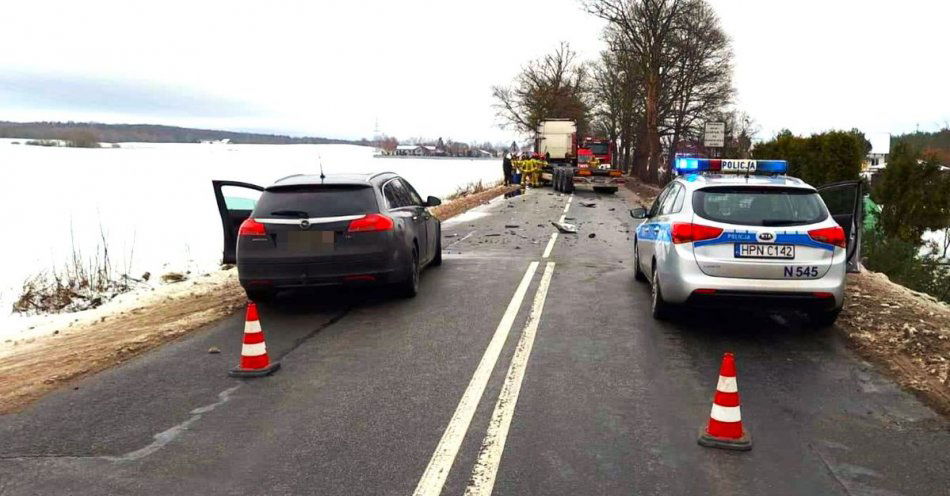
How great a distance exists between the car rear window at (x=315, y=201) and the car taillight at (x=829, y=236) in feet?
15.1

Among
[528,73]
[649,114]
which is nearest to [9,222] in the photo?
[649,114]

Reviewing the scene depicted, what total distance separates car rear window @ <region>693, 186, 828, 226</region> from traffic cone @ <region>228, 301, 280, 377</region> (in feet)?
13.9

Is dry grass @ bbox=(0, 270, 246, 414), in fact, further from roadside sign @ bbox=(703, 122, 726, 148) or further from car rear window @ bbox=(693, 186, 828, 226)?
roadside sign @ bbox=(703, 122, 726, 148)

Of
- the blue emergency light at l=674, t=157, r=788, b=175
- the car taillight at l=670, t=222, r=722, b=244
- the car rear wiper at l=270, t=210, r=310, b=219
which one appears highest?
the blue emergency light at l=674, t=157, r=788, b=175

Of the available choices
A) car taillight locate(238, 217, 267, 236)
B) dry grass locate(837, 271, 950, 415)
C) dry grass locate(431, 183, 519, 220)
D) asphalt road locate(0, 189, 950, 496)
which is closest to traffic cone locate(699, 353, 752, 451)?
asphalt road locate(0, 189, 950, 496)

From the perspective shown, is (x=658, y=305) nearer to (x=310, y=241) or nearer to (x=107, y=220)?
(x=310, y=241)

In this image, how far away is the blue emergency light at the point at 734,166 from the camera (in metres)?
7.41

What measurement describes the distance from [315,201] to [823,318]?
18.5 ft

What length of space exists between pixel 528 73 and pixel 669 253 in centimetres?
5944

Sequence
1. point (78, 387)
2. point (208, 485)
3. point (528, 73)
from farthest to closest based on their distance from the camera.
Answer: point (528, 73) < point (78, 387) < point (208, 485)

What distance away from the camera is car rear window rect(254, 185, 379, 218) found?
7.65 m

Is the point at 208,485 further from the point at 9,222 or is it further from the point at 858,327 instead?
the point at 9,222

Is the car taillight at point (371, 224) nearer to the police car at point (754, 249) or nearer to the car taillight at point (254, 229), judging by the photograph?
the car taillight at point (254, 229)

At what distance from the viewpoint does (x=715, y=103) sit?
139ft
